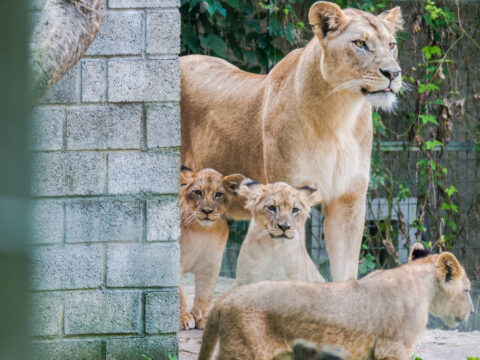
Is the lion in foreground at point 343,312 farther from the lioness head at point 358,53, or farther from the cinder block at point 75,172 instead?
the lioness head at point 358,53

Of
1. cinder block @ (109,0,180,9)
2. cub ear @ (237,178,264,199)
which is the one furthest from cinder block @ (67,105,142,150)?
cub ear @ (237,178,264,199)

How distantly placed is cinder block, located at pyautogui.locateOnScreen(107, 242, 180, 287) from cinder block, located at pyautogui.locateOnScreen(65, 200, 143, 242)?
77mm

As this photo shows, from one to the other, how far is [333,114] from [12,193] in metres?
3.84

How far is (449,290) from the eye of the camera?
332 centimetres

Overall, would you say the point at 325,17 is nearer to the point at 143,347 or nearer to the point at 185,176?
the point at 185,176

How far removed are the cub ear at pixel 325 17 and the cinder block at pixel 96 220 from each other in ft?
4.89

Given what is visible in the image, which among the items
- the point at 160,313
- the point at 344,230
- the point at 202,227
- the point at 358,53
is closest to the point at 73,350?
the point at 160,313

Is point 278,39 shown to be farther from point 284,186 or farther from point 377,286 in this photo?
point 377,286

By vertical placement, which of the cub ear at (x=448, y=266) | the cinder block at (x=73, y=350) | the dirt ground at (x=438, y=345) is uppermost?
the cub ear at (x=448, y=266)

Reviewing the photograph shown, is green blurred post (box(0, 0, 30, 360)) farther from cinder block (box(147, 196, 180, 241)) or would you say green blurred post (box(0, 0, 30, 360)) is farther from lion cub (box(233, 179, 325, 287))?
lion cub (box(233, 179, 325, 287))

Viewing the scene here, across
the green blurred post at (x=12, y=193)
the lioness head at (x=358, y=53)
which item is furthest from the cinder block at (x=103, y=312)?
the green blurred post at (x=12, y=193)

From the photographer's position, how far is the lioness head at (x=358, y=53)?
4.03 m

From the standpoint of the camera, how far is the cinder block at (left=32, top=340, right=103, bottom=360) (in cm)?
365

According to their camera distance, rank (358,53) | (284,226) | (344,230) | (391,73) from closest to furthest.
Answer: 1. (284,226)
2. (391,73)
3. (358,53)
4. (344,230)
